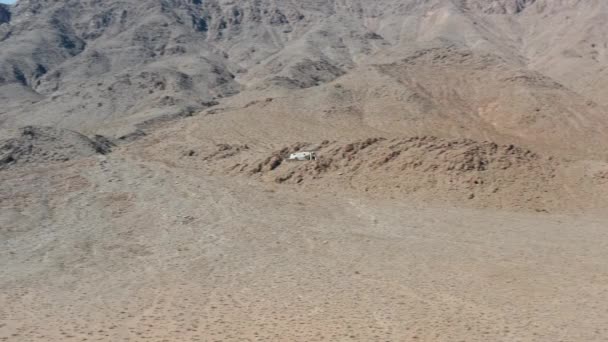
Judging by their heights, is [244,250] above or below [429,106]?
above

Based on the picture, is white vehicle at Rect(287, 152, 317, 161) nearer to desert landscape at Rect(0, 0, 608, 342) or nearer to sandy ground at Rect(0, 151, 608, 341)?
desert landscape at Rect(0, 0, 608, 342)

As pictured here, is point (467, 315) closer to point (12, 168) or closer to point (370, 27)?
point (12, 168)

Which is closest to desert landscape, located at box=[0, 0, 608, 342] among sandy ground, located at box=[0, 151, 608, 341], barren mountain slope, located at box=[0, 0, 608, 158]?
sandy ground, located at box=[0, 151, 608, 341]

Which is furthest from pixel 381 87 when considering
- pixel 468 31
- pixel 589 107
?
pixel 468 31

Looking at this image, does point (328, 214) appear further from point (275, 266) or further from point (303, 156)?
point (303, 156)

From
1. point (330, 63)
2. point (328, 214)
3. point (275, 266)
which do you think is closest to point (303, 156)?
point (328, 214)

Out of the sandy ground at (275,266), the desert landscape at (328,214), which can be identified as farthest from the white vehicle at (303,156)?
the sandy ground at (275,266)
